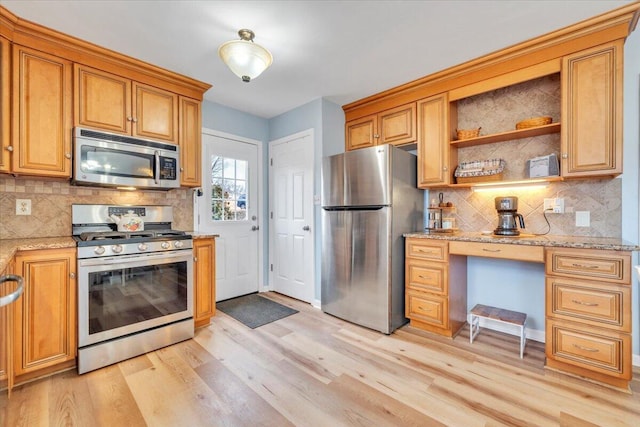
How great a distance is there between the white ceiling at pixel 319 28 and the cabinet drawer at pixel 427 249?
158cm

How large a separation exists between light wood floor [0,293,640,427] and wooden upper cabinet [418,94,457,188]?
1469mm

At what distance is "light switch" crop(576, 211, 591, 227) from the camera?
2242mm

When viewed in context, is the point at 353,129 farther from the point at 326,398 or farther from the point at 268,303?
the point at 326,398

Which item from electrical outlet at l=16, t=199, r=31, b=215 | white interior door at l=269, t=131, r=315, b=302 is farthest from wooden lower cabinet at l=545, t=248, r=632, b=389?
electrical outlet at l=16, t=199, r=31, b=215

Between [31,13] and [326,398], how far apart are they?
3.05m

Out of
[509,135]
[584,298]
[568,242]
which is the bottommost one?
[584,298]

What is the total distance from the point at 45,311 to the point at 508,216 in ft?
11.3

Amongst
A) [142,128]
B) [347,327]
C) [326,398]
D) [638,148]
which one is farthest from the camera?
[347,327]

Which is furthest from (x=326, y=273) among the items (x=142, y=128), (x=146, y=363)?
(x=142, y=128)

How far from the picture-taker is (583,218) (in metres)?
2.26

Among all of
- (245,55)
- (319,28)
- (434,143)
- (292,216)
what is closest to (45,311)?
(245,55)

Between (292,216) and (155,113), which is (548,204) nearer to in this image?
(292,216)

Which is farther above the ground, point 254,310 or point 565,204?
point 565,204

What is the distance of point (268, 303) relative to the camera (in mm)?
3395
